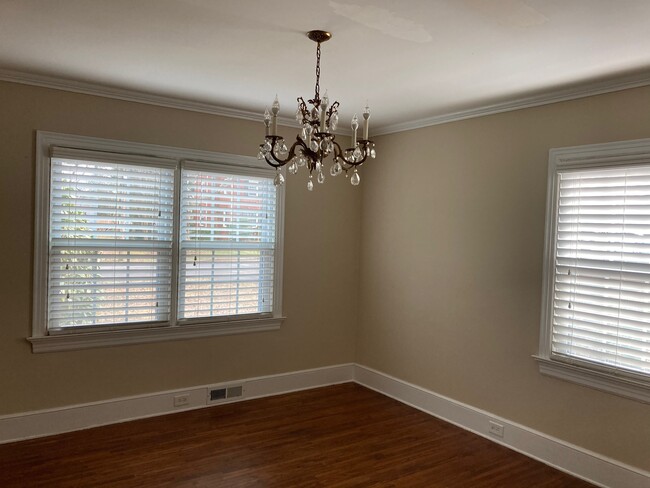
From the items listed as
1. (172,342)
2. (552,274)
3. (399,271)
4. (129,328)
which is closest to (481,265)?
(552,274)

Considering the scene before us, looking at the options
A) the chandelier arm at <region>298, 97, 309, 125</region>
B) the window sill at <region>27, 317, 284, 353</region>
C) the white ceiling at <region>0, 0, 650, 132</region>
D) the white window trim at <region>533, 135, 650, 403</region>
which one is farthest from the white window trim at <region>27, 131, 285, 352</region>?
the white window trim at <region>533, 135, 650, 403</region>

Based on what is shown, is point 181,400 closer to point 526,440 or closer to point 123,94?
point 123,94

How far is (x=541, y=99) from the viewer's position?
361 cm

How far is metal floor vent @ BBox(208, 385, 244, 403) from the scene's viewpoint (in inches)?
177

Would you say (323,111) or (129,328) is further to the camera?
(129,328)

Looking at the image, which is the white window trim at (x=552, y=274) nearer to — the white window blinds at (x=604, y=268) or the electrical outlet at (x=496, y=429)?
the white window blinds at (x=604, y=268)

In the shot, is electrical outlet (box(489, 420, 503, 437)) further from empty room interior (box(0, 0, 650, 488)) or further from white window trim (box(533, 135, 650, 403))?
white window trim (box(533, 135, 650, 403))

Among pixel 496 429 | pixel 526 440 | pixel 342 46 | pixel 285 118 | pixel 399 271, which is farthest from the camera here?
pixel 399 271

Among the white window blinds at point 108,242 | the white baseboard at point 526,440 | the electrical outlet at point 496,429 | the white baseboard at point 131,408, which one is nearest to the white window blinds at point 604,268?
the white baseboard at point 526,440

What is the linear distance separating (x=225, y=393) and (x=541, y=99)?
358 cm

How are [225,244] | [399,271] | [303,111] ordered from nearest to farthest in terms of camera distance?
[303,111] → [225,244] → [399,271]

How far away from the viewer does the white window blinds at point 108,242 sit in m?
3.74

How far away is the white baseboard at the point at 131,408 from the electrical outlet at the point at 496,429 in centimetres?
181

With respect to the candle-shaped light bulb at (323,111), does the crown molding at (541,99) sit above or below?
above
